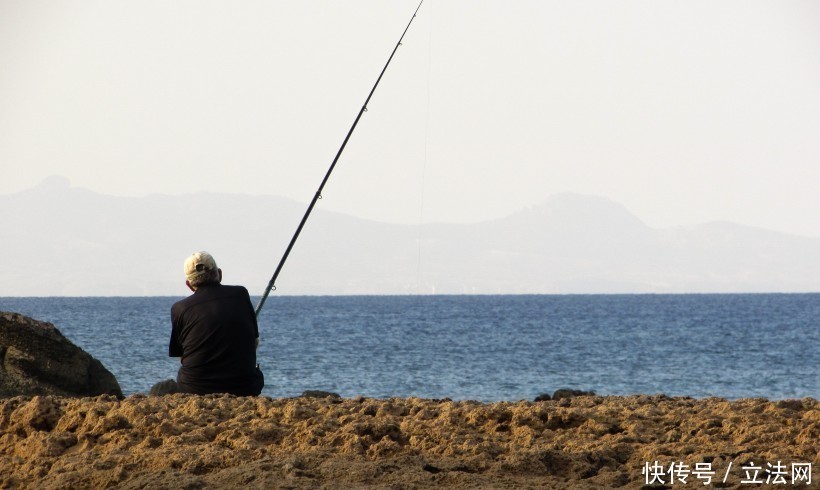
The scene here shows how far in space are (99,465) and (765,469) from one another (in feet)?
11.7

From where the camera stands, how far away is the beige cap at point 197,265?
23.7 feet

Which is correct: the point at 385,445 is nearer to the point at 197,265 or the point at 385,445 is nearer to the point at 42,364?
the point at 197,265

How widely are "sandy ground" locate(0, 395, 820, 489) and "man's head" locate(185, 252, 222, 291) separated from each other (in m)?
0.85

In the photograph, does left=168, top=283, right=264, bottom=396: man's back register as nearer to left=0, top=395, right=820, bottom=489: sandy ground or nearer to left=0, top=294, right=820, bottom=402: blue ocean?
left=0, top=395, right=820, bottom=489: sandy ground

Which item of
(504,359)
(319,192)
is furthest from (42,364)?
(504,359)

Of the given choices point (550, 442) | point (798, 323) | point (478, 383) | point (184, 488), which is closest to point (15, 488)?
point (184, 488)

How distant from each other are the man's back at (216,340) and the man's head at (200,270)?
5cm

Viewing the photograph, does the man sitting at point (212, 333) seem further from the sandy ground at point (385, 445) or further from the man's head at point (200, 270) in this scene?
the sandy ground at point (385, 445)

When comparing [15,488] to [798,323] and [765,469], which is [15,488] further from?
[798,323]

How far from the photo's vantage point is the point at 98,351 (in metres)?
34.3

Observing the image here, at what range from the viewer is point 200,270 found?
725cm

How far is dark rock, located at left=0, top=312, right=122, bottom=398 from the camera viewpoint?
941 centimetres

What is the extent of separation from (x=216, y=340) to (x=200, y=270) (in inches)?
20.0

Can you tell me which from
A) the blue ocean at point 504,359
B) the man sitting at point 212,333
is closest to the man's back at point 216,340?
the man sitting at point 212,333
